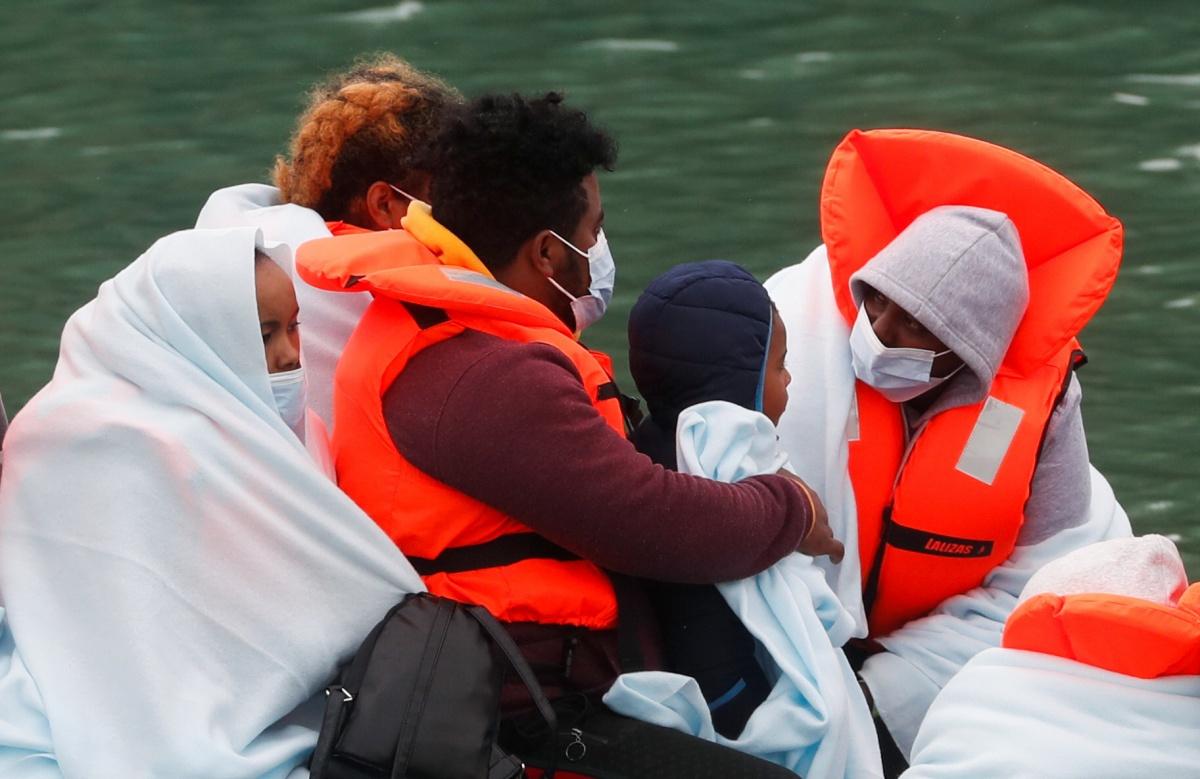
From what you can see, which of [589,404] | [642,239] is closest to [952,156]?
[589,404]

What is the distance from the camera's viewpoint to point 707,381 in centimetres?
235

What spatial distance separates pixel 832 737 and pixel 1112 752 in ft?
1.80

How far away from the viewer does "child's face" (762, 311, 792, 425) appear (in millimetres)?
2391

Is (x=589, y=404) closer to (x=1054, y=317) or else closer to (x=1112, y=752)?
(x=1112, y=752)

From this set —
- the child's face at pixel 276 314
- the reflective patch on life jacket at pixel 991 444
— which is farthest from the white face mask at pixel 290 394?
the reflective patch on life jacket at pixel 991 444

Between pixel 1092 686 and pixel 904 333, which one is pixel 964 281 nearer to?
pixel 904 333

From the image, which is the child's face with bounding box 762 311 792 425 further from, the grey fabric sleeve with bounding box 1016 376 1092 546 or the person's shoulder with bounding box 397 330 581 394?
the grey fabric sleeve with bounding box 1016 376 1092 546

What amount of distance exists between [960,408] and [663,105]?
265cm

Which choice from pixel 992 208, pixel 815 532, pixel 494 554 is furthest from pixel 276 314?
pixel 992 208

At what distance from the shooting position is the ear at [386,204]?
2.85 meters

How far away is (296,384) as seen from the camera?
2205 mm

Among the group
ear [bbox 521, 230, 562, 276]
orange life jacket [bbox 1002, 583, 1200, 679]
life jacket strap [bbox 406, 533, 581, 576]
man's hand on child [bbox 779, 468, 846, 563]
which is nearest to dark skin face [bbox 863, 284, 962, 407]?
man's hand on child [bbox 779, 468, 846, 563]

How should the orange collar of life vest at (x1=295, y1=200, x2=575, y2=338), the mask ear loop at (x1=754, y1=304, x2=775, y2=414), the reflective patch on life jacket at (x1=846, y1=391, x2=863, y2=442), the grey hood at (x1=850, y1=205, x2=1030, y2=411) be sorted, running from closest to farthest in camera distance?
1. the orange collar of life vest at (x1=295, y1=200, x2=575, y2=338)
2. the mask ear loop at (x1=754, y1=304, x2=775, y2=414)
3. the grey hood at (x1=850, y1=205, x2=1030, y2=411)
4. the reflective patch on life jacket at (x1=846, y1=391, x2=863, y2=442)

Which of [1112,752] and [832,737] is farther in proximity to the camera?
[832,737]
